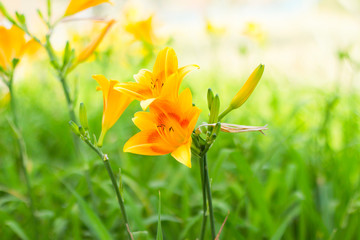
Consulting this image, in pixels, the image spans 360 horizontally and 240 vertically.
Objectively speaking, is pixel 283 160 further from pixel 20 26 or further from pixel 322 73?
pixel 322 73

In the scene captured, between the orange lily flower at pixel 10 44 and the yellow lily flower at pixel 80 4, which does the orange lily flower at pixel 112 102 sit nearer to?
the yellow lily flower at pixel 80 4

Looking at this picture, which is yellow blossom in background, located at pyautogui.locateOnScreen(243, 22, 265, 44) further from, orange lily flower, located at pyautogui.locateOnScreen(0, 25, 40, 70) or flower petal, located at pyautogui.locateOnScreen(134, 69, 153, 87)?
flower petal, located at pyautogui.locateOnScreen(134, 69, 153, 87)

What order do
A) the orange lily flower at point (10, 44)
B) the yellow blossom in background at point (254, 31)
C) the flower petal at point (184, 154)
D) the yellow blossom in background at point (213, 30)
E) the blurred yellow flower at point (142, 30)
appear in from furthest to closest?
the yellow blossom in background at point (254, 31), the yellow blossom in background at point (213, 30), the blurred yellow flower at point (142, 30), the orange lily flower at point (10, 44), the flower petal at point (184, 154)

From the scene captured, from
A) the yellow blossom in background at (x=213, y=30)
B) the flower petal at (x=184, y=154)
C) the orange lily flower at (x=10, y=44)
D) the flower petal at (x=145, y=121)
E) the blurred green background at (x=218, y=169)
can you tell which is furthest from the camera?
the yellow blossom in background at (x=213, y=30)

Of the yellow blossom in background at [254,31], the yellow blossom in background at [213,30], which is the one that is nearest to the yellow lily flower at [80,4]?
the yellow blossom in background at [213,30]

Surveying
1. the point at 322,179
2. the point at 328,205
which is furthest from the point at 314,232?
the point at 322,179

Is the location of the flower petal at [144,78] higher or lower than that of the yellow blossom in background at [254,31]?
lower

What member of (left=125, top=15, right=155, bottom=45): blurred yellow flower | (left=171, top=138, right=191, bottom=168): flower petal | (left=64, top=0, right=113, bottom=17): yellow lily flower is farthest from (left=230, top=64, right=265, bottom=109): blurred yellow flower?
(left=125, top=15, right=155, bottom=45): blurred yellow flower
